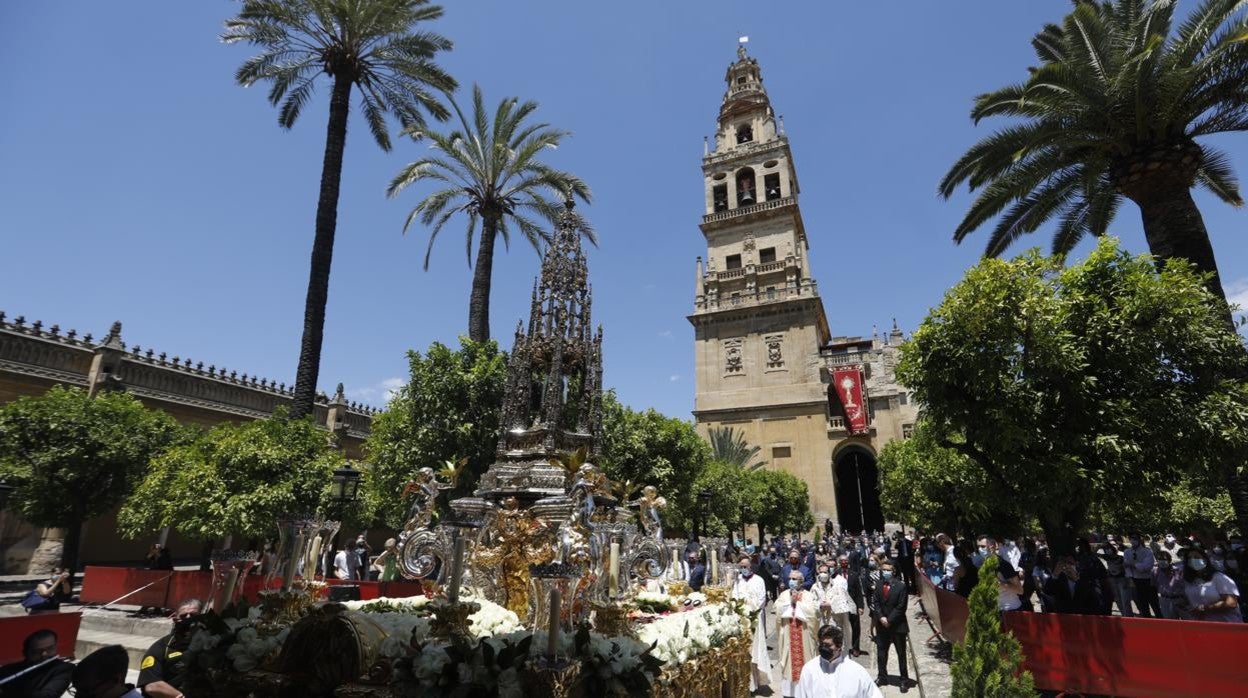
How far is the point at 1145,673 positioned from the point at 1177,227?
29.6 feet

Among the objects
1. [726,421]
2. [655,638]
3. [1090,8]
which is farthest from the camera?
[726,421]

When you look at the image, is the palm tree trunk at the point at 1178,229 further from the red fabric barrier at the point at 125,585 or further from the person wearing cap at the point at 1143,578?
the red fabric barrier at the point at 125,585

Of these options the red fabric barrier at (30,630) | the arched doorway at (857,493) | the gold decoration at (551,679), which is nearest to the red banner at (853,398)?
the arched doorway at (857,493)

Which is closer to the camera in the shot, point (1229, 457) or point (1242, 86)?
point (1229, 457)

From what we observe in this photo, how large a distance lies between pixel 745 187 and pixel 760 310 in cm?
1212

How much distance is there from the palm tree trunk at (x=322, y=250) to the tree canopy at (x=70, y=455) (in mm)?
5439

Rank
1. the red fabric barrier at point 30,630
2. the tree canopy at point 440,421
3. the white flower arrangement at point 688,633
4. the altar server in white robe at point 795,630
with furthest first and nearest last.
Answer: the tree canopy at point 440,421
the altar server in white robe at point 795,630
the red fabric barrier at point 30,630
the white flower arrangement at point 688,633

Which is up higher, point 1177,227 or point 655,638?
point 1177,227

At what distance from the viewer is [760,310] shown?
1742 inches

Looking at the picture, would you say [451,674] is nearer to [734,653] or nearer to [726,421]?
[734,653]

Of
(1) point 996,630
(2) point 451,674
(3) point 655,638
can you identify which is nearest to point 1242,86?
(1) point 996,630

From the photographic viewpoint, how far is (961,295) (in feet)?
31.2

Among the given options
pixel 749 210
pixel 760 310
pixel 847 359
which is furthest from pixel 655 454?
pixel 749 210

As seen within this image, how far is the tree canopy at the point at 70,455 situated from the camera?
15000mm
